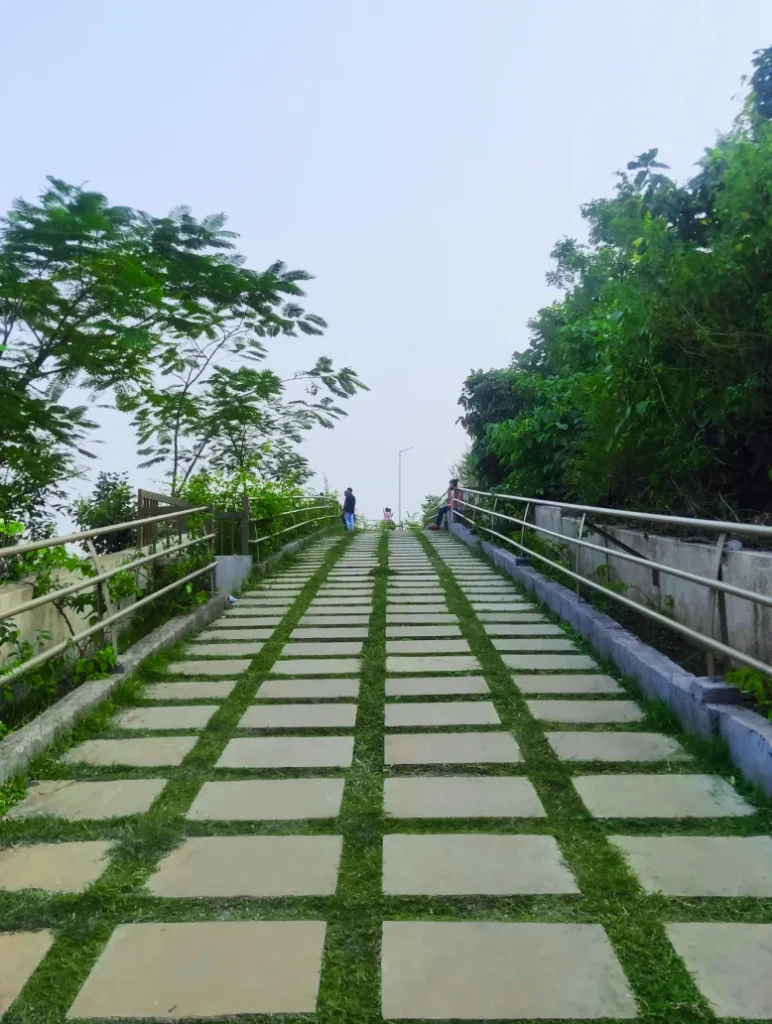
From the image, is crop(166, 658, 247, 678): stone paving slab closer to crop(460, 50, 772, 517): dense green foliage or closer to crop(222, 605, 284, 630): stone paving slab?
crop(222, 605, 284, 630): stone paving slab

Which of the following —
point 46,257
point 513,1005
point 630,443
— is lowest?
point 513,1005

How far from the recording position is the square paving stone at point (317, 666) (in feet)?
15.1

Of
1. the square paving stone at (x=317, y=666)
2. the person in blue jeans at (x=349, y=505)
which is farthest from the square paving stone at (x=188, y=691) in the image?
the person in blue jeans at (x=349, y=505)

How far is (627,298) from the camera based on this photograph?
5770 mm

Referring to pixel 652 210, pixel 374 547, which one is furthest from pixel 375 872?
pixel 374 547

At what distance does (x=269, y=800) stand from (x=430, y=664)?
2018mm

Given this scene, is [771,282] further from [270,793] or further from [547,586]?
[270,793]

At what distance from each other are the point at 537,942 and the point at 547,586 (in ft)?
15.8

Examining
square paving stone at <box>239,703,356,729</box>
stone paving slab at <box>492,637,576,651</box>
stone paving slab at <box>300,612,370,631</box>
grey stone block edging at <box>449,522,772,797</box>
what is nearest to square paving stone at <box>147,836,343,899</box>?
square paving stone at <box>239,703,356,729</box>

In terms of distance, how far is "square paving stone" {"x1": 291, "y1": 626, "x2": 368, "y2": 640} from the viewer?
5543mm

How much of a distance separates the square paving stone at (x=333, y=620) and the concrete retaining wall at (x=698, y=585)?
73.3 inches

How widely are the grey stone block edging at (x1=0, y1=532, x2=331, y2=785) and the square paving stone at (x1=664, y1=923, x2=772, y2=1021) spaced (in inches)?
87.5

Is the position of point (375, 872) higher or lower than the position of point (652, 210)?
lower

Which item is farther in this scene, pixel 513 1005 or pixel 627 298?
Answer: pixel 627 298
